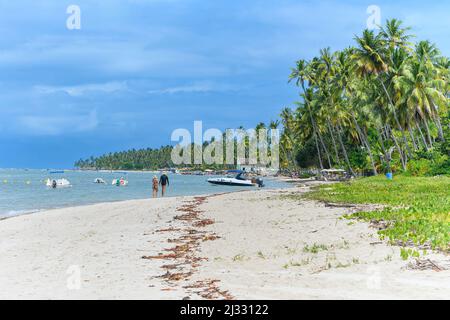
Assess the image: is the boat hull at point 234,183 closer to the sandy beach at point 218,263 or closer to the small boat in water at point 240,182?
the small boat in water at point 240,182

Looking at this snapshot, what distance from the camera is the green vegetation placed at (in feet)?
170

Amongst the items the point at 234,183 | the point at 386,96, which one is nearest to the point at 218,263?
the point at 386,96

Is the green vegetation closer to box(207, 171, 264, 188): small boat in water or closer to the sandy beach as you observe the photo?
box(207, 171, 264, 188): small boat in water

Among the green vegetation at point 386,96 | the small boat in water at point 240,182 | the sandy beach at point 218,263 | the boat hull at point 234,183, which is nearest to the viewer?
the sandy beach at point 218,263

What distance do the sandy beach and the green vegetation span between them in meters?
38.3

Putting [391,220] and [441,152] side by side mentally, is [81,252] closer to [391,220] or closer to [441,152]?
[391,220]

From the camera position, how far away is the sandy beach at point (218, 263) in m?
8.09

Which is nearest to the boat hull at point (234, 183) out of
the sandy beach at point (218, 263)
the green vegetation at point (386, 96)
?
the green vegetation at point (386, 96)

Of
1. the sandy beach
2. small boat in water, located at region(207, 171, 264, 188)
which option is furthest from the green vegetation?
the sandy beach

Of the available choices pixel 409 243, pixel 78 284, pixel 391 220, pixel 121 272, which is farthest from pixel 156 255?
pixel 391 220

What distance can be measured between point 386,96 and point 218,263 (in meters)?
52.1

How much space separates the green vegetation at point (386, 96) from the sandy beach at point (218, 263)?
3830 centimetres

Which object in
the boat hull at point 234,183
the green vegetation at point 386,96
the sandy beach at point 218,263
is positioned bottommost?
the boat hull at point 234,183

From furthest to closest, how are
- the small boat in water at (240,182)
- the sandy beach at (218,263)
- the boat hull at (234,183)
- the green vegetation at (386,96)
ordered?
1. the boat hull at (234,183)
2. the small boat in water at (240,182)
3. the green vegetation at (386,96)
4. the sandy beach at (218,263)
